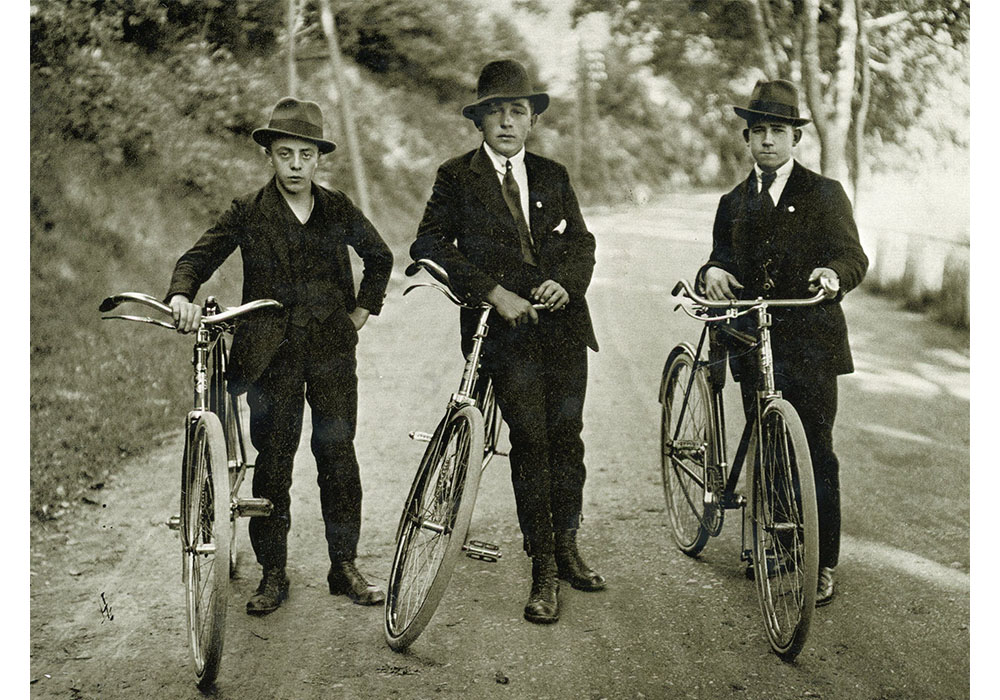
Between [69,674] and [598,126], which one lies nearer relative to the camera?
[69,674]

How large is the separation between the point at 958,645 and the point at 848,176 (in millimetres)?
1601

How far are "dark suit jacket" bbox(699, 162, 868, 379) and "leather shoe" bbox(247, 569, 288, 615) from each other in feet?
5.32

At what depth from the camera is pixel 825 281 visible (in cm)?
268

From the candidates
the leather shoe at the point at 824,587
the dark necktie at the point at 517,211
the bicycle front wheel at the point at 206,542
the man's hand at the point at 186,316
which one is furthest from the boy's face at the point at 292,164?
the leather shoe at the point at 824,587

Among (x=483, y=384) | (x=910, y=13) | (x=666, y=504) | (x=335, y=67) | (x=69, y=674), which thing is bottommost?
(x=69, y=674)

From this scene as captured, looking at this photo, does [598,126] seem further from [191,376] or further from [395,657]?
[395,657]

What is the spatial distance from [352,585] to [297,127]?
1.45m

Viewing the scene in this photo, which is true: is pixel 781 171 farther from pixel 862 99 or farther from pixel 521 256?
pixel 521 256

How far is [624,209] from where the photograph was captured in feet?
10.1

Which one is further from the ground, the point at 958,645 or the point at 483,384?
the point at 483,384

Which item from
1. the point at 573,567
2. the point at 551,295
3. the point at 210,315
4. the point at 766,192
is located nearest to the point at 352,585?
the point at 573,567

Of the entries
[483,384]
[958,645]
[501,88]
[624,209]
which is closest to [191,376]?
[483,384]

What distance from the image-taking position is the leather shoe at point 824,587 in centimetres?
279

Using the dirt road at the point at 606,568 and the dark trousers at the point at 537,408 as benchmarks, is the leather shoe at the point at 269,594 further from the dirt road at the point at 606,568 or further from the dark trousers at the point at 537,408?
the dark trousers at the point at 537,408
